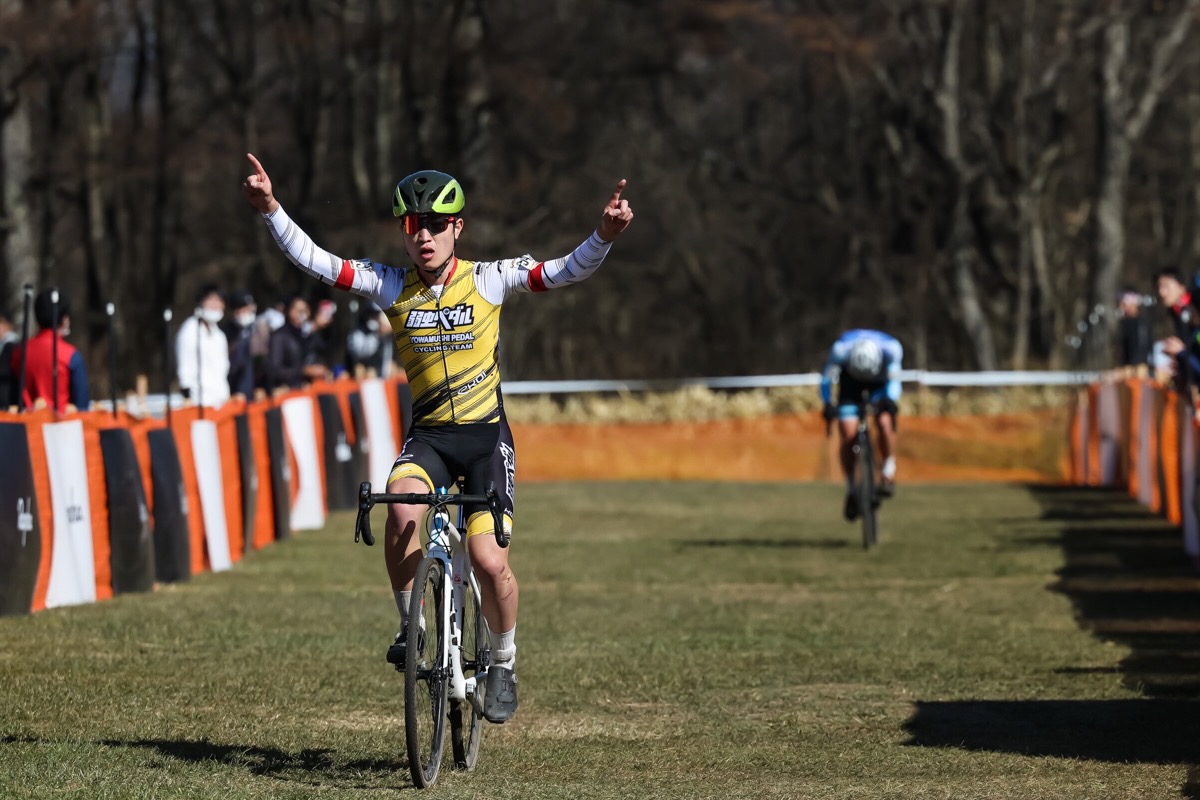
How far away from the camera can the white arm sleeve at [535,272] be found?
838 centimetres

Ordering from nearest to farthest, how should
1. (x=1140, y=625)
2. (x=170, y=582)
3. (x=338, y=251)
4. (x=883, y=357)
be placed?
(x=1140, y=625) → (x=170, y=582) → (x=883, y=357) → (x=338, y=251)

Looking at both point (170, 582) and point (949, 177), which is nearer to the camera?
point (170, 582)

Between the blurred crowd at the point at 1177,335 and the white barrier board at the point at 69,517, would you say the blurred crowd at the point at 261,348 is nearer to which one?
the white barrier board at the point at 69,517

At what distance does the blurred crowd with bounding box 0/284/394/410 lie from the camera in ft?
48.9

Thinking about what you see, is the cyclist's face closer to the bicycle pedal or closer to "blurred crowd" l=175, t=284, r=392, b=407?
the bicycle pedal

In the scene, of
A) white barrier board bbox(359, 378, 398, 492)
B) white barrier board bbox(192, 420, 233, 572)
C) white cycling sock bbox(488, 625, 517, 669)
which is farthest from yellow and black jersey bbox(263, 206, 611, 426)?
white barrier board bbox(359, 378, 398, 492)

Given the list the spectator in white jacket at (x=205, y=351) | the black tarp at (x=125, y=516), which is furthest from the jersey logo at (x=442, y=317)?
the spectator in white jacket at (x=205, y=351)

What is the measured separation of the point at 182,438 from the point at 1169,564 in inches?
294

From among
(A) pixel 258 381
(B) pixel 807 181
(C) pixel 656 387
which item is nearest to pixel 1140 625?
(A) pixel 258 381

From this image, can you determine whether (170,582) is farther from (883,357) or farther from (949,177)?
(949,177)

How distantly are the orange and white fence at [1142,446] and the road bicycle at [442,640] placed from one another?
898 cm

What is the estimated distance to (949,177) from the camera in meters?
44.9

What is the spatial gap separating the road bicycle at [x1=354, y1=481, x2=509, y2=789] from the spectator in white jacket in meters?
10.2

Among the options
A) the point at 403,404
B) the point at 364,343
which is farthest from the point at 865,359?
the point at 403,404
